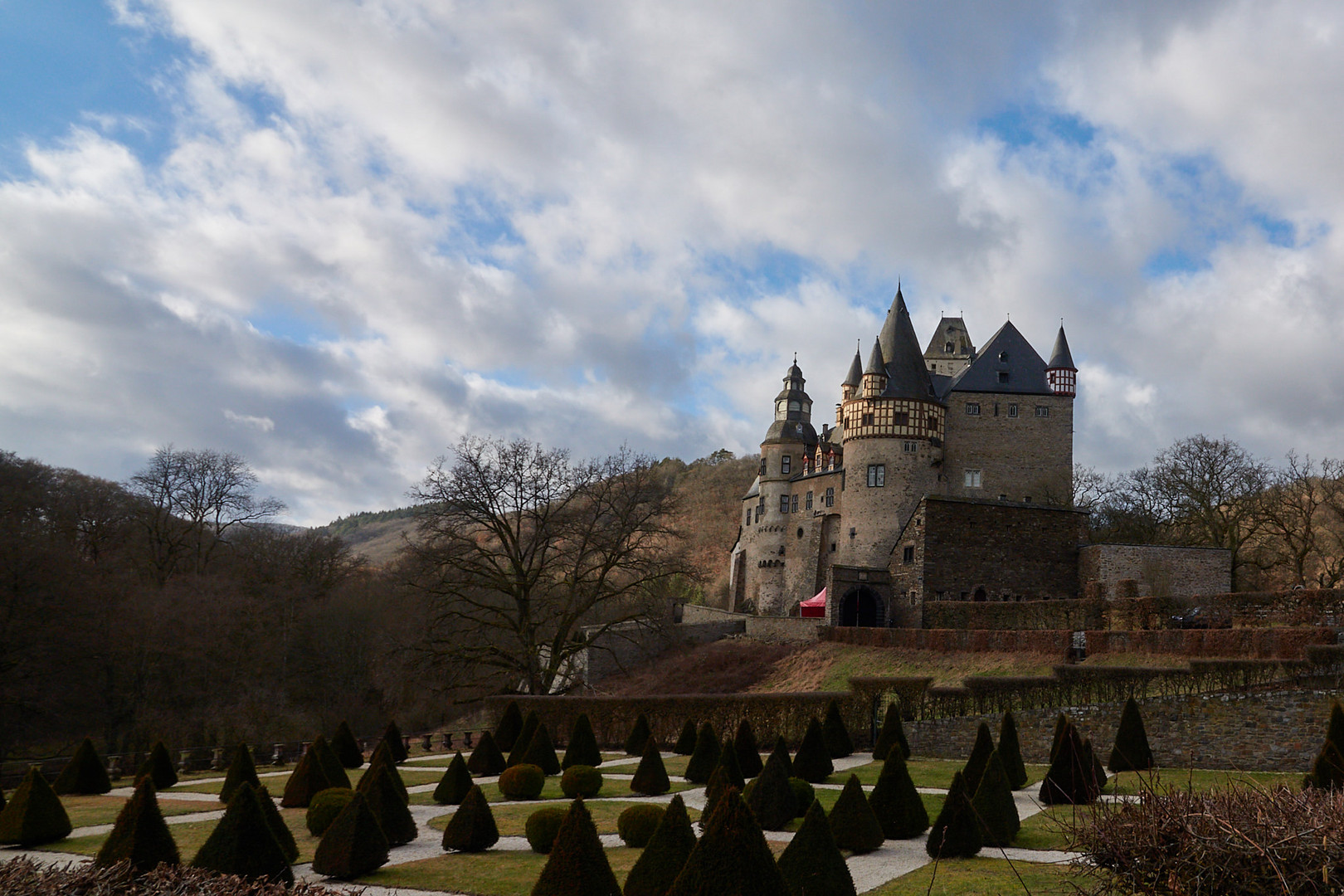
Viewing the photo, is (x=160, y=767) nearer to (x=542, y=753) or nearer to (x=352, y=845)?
(x=542, y=753)

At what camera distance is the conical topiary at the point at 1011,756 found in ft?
62.2

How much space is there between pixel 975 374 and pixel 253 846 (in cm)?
4635

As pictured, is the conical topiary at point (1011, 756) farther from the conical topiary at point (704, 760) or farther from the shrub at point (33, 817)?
the shrub at point (33, 817)

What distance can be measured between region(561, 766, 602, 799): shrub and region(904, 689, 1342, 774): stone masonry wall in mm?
9736

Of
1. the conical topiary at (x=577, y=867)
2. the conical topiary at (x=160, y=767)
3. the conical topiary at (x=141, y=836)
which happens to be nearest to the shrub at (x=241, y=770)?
the conical topiary at (x=160, y=767)

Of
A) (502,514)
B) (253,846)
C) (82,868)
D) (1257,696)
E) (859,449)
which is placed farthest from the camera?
(859,449)

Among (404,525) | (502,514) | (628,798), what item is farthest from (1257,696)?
(404,525)

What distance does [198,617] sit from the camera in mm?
36781

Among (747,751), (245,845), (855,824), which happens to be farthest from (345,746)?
(855,824)

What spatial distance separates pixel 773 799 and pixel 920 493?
35.0m

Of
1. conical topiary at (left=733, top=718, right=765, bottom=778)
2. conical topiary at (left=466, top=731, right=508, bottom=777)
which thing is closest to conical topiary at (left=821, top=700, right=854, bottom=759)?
conical topiary at (left=733, top=718, right=765, bottom=778)

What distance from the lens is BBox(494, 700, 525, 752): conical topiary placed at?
2791 centimetres

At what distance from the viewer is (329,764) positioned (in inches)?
850

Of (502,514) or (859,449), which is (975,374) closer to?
(859,449)
